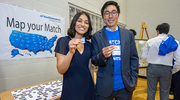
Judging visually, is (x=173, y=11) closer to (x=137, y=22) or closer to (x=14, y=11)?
(x=137, y=22)

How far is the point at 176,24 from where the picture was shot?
421 cm

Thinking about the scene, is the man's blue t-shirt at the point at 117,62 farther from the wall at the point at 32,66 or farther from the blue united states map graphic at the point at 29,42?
the wall at the point at 32,66

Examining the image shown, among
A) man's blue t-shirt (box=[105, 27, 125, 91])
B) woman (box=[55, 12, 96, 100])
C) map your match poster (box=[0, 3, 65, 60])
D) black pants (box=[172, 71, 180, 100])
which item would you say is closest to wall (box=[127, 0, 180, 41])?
black pants (box=[172, 71, 180, 100])

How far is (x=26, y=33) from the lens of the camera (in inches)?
76.2

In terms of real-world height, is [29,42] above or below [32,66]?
above

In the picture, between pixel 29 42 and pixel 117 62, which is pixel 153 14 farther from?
pixel 29 42

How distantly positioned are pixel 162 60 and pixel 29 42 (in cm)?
270

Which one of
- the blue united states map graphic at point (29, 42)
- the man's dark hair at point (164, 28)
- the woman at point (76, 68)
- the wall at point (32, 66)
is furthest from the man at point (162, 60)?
→ the blue united states map graphic at point (29, 42)

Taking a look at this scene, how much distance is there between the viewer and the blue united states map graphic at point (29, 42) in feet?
5.94

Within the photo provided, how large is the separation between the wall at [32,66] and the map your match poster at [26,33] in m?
0.10

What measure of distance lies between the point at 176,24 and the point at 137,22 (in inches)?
61.6

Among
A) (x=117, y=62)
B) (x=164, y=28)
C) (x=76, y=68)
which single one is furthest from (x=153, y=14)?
Answer: (x=76, y=68)

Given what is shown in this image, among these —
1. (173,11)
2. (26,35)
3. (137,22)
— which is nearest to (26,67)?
(26,35)

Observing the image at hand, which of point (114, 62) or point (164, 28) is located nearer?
point (114, 62)
